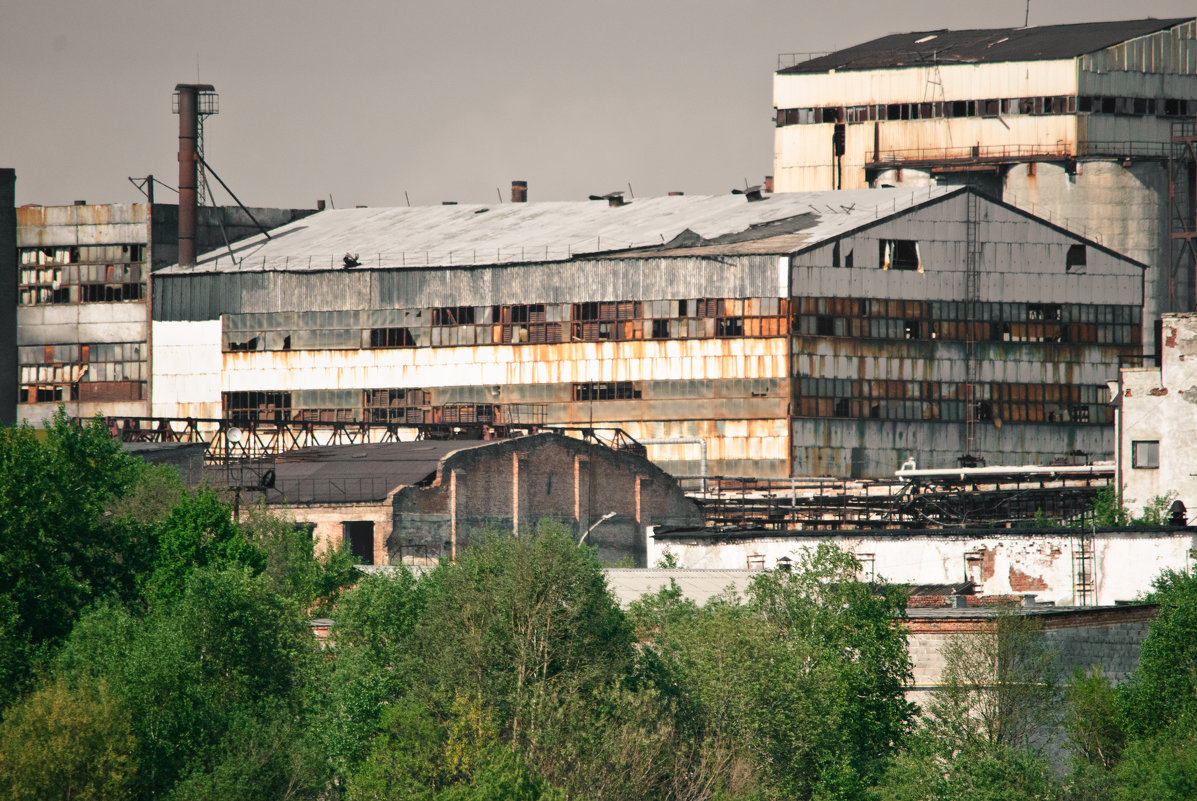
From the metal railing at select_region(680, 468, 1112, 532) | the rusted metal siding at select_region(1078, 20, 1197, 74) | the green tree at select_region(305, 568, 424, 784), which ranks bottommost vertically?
the green tree at select_region(305, 568, 424, 784)

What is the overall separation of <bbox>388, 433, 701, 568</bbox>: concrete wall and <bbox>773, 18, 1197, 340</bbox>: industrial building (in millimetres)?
31377

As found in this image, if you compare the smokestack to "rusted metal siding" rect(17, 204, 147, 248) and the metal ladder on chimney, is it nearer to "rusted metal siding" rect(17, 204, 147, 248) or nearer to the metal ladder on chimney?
"rusted metal siding" rect(17, 204, 147, 248)

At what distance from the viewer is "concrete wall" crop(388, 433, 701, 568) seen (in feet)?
259

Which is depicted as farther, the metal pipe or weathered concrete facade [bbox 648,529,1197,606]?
the metal pipe

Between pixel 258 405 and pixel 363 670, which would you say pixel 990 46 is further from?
pixel 363 670

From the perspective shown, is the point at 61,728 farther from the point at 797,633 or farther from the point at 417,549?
the point at 417,549

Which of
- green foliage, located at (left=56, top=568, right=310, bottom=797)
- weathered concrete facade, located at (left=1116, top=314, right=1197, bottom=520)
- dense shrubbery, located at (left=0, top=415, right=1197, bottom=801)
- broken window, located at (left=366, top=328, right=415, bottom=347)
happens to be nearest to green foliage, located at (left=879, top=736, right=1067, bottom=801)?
dense shrubbery, located at (left=0, top=415, right=1197, bottom=801)

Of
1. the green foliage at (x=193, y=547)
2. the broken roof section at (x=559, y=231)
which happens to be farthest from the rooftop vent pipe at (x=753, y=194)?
the green foliage at (x=193, y=547)

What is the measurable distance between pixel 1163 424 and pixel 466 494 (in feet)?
77.1

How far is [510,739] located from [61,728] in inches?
367

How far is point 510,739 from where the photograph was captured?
48719 millimetres

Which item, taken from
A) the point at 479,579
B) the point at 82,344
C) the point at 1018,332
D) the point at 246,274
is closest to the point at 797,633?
the point at 479,579

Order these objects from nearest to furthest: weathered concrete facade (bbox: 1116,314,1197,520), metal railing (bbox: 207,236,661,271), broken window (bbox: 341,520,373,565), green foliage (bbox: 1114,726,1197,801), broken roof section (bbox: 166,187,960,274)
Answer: green foliage (bbox: 1114,726,1197,801) → weathered concrete facade (bbox: 1116,314,1197,520) → broken window (bbox: 341,520,373,565) → broken roof section (bbox: 166,187,960,274) → metal railing (bbox: 207,236,661,271)

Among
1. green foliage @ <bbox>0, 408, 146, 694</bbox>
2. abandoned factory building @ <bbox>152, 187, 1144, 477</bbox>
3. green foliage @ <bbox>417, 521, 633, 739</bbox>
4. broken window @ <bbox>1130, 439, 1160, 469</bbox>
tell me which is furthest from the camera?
abandoned factory building @ <bbox>152, 187, 1144, 477</bbox>
